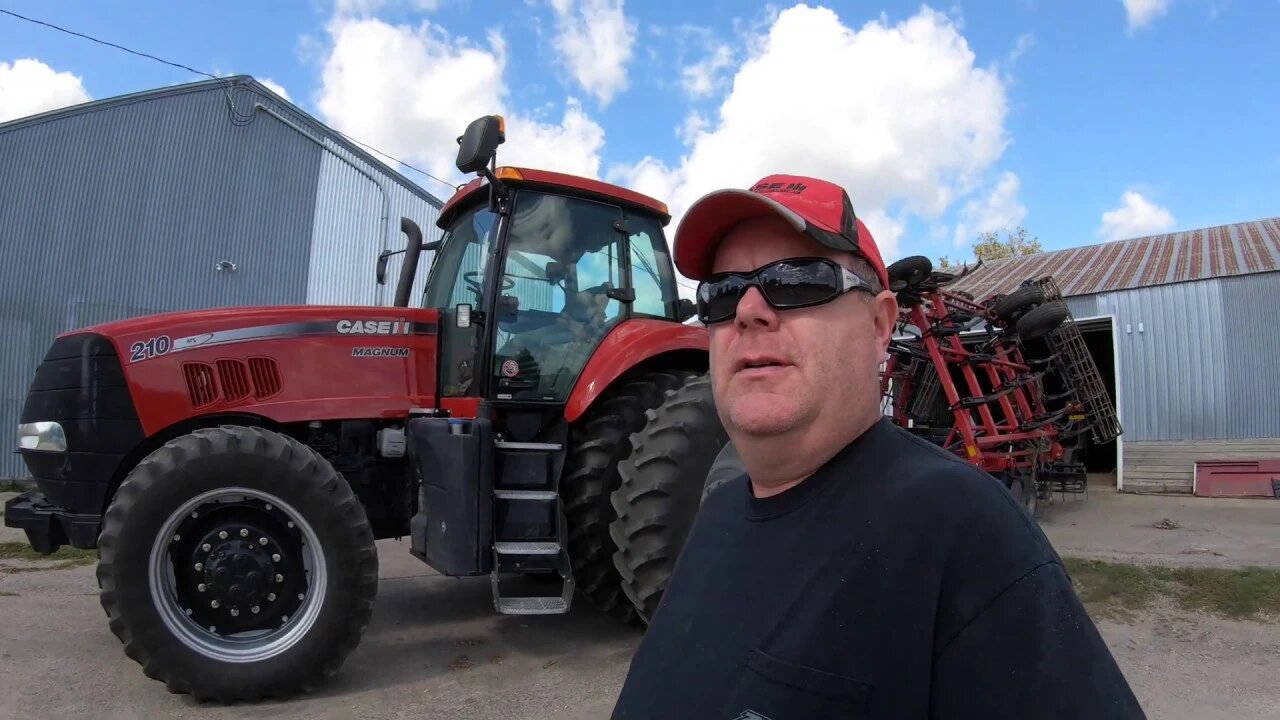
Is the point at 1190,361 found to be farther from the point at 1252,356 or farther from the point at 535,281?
the point at 535,281

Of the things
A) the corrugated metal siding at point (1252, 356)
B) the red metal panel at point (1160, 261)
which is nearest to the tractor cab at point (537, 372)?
the corrugated metal siding at point (1252, 356)

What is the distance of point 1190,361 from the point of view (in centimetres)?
1238

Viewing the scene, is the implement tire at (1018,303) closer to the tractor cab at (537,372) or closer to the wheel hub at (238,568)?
the tractor cab at (537,372)

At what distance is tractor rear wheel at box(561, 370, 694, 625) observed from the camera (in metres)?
4.29

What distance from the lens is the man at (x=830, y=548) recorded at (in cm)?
84

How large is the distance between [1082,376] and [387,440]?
8.96 metres

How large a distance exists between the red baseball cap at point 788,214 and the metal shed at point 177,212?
1312cm

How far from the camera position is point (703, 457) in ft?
A: 13.2

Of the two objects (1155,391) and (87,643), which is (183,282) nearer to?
(87,643)

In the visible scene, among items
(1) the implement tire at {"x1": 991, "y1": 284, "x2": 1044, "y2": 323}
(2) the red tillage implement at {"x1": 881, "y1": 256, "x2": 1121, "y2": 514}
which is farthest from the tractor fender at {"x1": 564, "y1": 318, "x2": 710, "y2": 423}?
(1) the implement tire at {"x1": 991, "y1": 284, "x2": 1044, "y2": 323}

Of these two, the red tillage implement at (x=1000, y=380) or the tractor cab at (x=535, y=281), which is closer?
the tractor cab at (x=535, y=281)

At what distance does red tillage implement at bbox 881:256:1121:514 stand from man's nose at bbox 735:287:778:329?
21.3ft

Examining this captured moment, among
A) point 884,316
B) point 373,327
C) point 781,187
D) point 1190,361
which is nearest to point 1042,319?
point 1190,361

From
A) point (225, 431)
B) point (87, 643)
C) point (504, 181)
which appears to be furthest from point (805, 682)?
point (87, 643)
